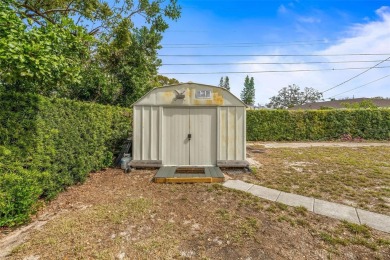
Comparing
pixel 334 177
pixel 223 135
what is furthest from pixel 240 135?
pixel 334 177

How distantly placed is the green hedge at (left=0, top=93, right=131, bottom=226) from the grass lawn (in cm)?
445

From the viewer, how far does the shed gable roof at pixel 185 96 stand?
611cm

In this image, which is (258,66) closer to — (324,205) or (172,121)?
(172,121)

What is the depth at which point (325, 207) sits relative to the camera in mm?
3646

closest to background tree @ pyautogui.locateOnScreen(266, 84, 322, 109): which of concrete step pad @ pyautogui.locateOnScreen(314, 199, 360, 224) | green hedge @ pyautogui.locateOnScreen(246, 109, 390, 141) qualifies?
green hedge @ pyautogui.locateOnScreen(246, 109, 390, 141)

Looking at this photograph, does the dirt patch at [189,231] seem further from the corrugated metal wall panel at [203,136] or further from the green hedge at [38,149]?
the corrugated metal wall panel at [203,136]

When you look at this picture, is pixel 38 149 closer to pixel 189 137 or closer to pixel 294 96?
pixel 189 137

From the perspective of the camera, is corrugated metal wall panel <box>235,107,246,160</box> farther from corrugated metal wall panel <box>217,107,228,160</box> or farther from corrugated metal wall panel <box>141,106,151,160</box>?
corrugated metal wall panel <box>141,106,151,160</box>

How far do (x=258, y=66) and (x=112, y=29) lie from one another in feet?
44.5

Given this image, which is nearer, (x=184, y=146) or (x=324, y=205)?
(x=324, y=205)

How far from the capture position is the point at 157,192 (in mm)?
4375

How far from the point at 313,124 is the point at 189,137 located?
423 inches

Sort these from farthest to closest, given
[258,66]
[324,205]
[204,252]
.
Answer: [258,66] → [324,205] → [204,252]

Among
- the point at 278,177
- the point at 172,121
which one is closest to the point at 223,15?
the point at 172,121
